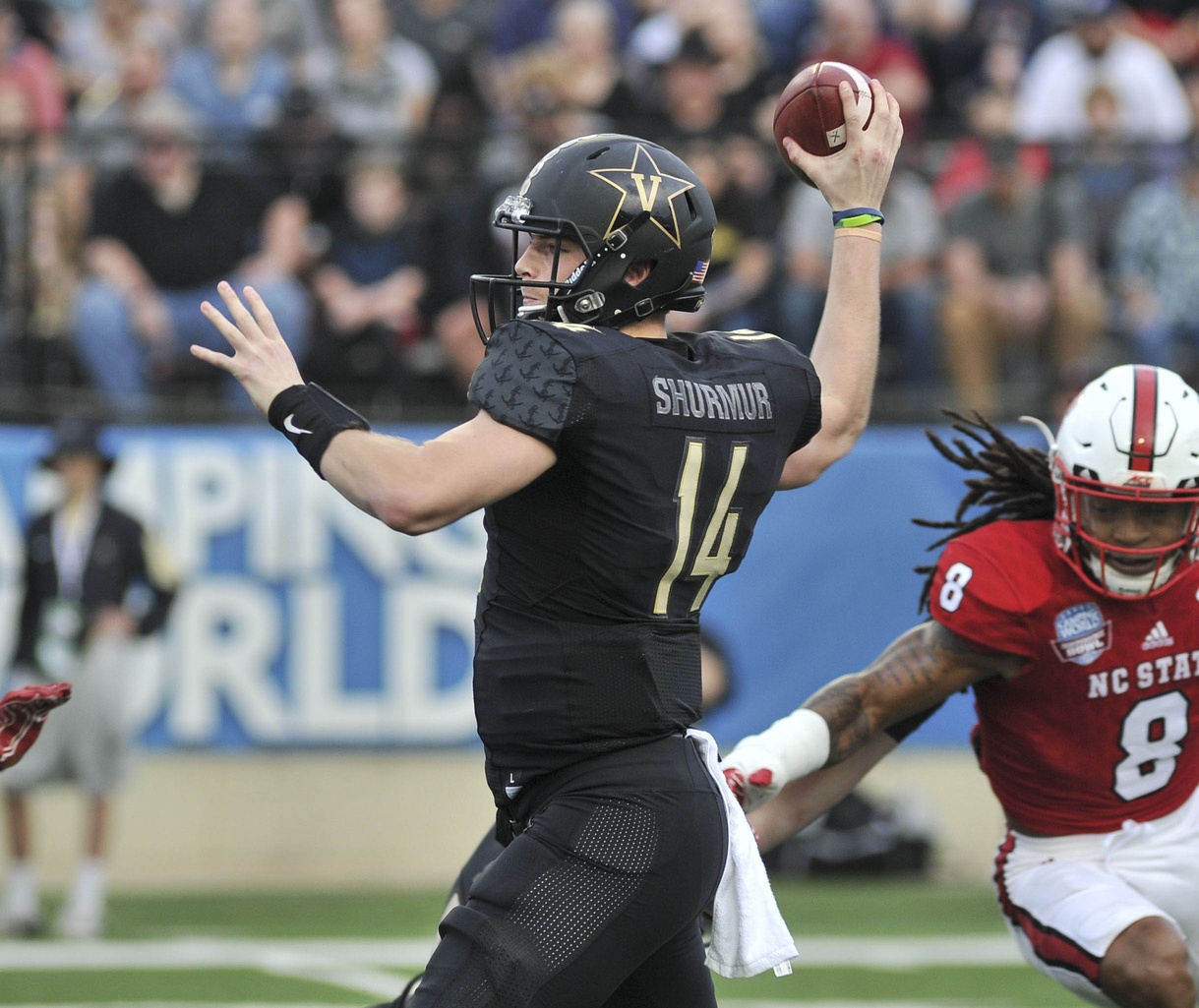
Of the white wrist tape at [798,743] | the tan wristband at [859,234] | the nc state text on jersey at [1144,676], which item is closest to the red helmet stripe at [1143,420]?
the nc state text on jersey at [1144,676]

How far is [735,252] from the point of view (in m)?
9.52

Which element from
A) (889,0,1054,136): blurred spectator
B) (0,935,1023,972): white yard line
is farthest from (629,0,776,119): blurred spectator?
(0,935,1023,972): white yard line

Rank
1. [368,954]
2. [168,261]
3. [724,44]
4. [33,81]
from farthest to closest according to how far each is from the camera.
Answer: [724,44] → [33,81] → [168,261] → [368,954]

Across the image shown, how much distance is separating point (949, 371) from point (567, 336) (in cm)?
651

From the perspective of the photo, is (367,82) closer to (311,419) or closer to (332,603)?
(332,603)

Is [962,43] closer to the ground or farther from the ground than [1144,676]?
farther from the ground

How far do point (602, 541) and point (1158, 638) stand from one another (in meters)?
1.68

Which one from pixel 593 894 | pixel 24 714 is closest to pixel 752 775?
pixel 593 894

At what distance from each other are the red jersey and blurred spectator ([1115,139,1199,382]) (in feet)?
16.9

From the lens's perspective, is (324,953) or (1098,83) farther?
(1098,83)

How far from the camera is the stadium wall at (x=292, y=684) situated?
9156 mm

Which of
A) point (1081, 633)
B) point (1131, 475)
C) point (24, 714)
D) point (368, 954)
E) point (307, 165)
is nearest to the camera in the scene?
point (24, 714)

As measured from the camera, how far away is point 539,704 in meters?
3.47

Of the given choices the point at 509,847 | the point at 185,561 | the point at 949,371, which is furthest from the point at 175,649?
the point at 509,847
